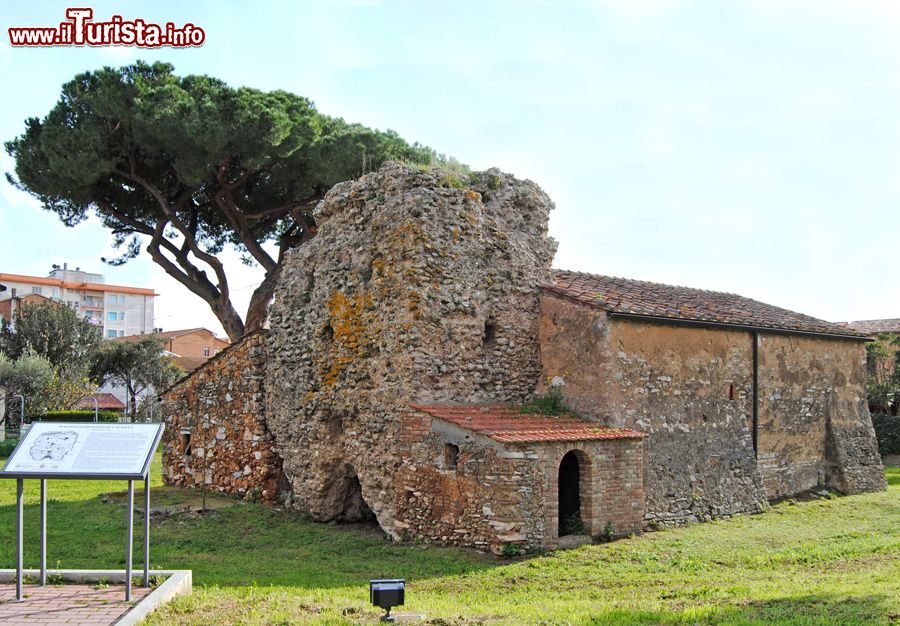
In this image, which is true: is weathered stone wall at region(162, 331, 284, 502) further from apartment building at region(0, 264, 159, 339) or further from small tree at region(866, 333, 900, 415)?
apartment building at region(0, 264, 159, 339)

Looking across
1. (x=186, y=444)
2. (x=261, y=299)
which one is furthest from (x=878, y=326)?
(x=186, y=444)

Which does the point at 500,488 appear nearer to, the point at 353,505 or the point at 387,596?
the point at 387,596

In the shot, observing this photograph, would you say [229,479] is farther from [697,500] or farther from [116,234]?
[116,234]

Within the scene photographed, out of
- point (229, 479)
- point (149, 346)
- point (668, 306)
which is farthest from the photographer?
point (149, 346)

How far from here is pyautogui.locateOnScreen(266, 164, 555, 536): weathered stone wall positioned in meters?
12.6

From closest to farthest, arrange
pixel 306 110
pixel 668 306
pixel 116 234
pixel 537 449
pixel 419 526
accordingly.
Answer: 1. pixel 537 449
2. pixel 419 526
3. pixel 668 306
4. pixel 306 110
5. pixel 116 234

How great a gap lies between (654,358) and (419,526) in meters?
5.17

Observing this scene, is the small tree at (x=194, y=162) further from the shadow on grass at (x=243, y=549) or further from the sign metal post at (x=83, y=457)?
the sign metal post at (x=83, y=457)

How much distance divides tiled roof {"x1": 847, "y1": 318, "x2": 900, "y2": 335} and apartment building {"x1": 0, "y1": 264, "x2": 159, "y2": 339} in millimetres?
57404

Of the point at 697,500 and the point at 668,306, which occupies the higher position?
the point at 668,306

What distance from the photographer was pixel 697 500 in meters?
13.9

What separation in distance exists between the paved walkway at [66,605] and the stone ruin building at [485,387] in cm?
500

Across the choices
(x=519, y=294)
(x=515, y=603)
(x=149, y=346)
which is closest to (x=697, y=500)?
(x=519, y=294)

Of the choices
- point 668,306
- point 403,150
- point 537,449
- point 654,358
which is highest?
point 403,150
